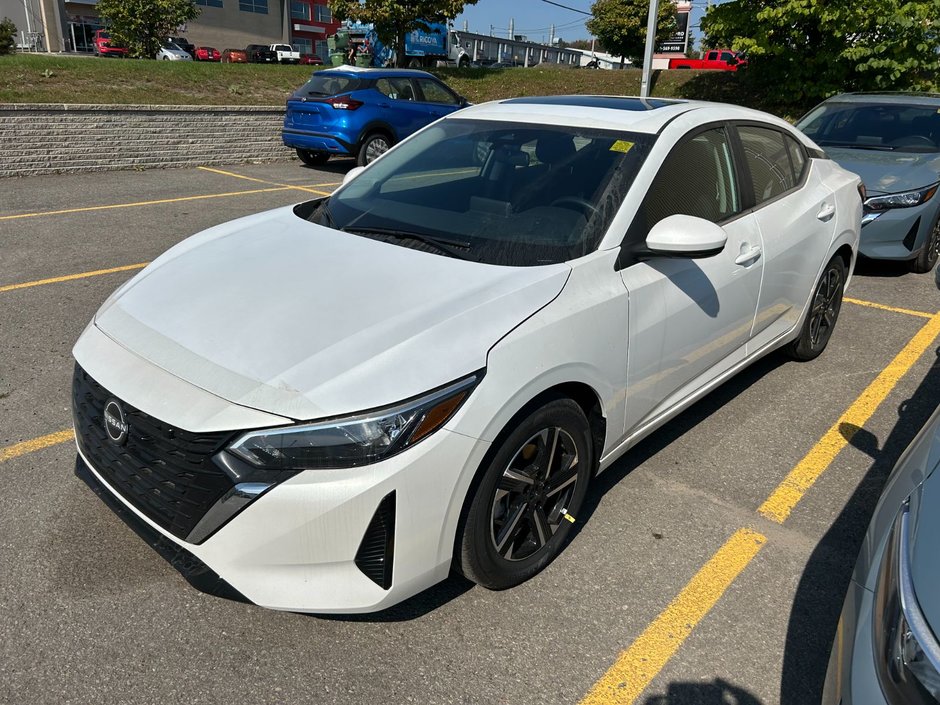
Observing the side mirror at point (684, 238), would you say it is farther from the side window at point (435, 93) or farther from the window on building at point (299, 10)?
the window on building at point (299, 10)

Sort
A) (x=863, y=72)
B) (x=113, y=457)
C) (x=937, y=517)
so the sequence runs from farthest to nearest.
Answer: (x=863, y=72) → (x=113, y=457) → (x=937, y=517)

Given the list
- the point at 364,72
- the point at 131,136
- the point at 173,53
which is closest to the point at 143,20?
the point at 131,136

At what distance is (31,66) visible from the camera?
14336 mm

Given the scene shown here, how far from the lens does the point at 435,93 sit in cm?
1317

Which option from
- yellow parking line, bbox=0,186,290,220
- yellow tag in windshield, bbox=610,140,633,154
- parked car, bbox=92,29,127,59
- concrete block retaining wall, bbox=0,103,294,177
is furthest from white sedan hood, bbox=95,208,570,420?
parked car, bbox=92,29,127,59

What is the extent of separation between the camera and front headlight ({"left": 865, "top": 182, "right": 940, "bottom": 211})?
6359 mm

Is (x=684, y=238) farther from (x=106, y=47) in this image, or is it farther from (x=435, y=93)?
(x=106, y=47)

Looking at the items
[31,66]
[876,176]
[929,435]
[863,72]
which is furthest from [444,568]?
[863,72]

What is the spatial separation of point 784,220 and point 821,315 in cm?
112

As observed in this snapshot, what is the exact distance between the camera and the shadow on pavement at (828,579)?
2412 millimetres

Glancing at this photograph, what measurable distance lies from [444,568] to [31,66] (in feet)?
52.1

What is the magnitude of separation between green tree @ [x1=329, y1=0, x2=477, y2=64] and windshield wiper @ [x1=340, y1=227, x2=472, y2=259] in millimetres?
18362

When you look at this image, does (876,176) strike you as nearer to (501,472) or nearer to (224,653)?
(501,472)

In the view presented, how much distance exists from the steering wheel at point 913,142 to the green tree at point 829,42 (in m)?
8.57
